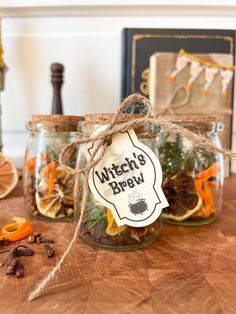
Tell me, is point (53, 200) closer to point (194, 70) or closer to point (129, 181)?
point (129, 181)

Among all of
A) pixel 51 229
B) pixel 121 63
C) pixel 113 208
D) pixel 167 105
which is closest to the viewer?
pixel 113 208

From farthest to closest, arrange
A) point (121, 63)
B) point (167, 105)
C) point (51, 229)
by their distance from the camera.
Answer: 1. point (121, 63)
2. point (167, 105)
3. point (51, 229)

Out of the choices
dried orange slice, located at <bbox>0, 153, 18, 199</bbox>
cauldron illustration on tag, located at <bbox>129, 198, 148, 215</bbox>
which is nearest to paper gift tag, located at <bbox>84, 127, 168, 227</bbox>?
cauldron illustration on tag, located at <bbox>129, 198, 148, 215</bbox>

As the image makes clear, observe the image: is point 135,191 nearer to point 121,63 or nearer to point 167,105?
point 167,105

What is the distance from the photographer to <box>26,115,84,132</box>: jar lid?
1.66 feet

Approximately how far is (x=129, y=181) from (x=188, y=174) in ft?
0.52

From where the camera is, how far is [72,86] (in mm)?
977

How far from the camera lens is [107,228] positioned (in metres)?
0.40

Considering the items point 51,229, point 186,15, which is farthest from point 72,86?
point 51,229

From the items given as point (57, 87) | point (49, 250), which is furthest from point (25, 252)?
point (57, 87)

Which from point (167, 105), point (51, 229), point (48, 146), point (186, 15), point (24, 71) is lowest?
point (51, 229)

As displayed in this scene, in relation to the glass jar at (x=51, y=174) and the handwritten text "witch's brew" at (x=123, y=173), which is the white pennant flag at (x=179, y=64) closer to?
the glass jar at (x=51, y=174)
